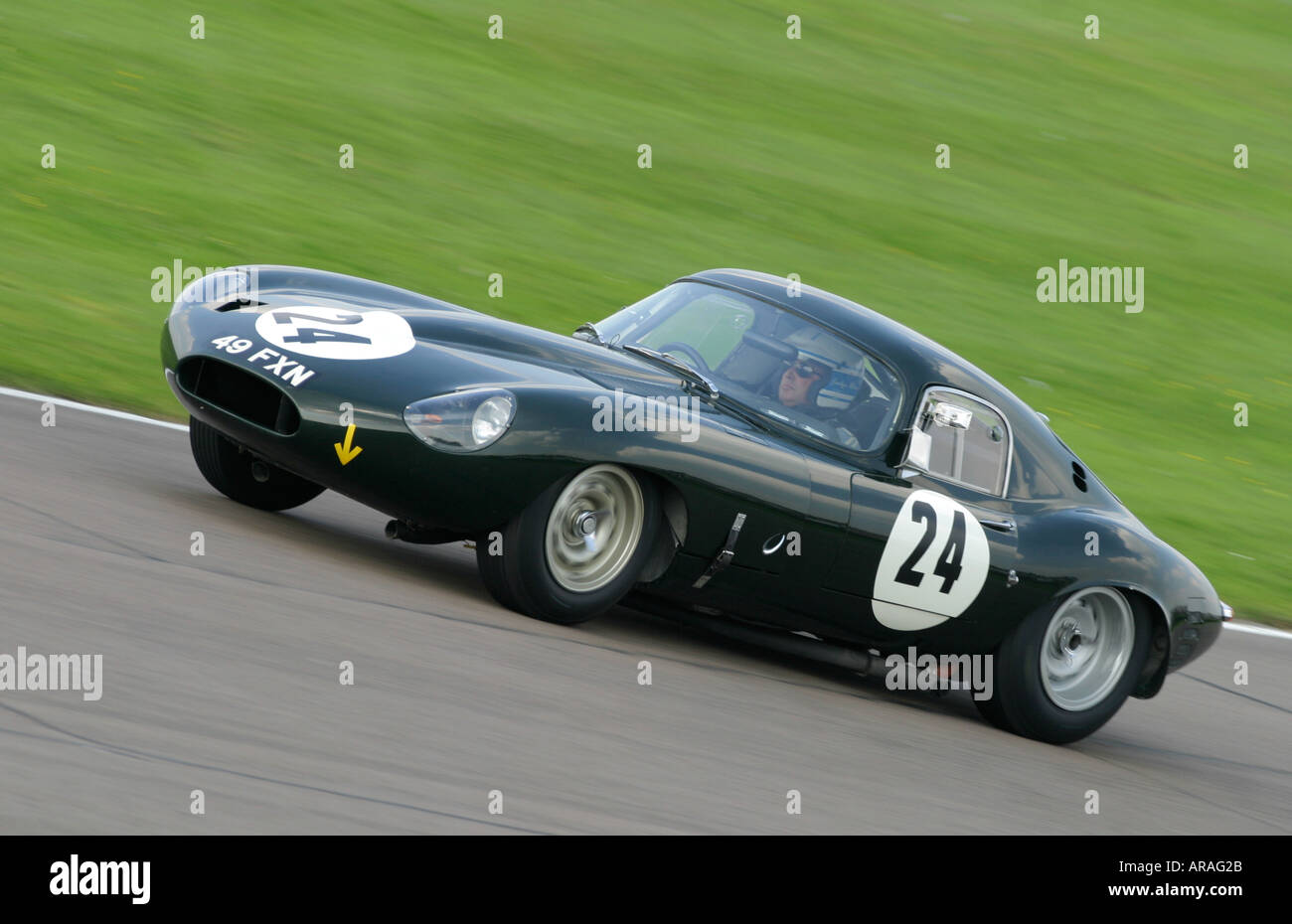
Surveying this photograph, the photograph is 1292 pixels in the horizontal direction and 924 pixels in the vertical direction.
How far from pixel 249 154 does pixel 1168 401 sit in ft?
26.4

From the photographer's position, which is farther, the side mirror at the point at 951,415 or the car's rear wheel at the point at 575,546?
the side mirror at the point at 951,415

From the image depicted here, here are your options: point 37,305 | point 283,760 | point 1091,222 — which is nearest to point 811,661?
point 283,760

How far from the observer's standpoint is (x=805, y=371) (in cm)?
678

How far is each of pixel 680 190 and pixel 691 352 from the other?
31.5ft

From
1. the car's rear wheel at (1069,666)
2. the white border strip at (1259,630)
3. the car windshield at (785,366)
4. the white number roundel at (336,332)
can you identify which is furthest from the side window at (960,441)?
the white border strip at (1259,630)

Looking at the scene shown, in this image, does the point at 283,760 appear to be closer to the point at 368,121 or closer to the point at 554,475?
the point at 554,475

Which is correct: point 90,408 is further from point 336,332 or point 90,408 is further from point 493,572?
point 493,572

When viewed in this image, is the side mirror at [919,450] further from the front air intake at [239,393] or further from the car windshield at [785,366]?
the front air intake at [239,393]

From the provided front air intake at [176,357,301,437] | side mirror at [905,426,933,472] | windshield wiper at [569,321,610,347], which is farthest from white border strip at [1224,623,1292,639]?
front air intake at [176,357,301,437]

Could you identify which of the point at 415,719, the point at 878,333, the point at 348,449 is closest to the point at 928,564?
the point at 878,333

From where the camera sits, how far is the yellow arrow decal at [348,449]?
5.76 metres

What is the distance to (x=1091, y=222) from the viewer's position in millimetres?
18516

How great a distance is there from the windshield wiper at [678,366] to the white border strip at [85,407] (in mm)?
2962

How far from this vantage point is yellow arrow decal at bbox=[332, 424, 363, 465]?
576cm
